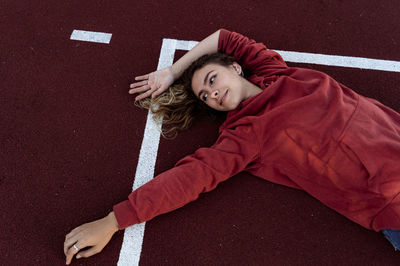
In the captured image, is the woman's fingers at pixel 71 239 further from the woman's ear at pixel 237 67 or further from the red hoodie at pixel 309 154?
the woman's ear at pixel 237 67

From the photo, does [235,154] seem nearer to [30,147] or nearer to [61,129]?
[61,129]

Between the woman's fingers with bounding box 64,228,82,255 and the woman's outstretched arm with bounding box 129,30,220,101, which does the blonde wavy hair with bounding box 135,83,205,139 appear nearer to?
the woman's outstretched arm with bounding box 129,30,220,101

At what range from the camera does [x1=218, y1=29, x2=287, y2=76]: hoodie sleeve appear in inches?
86.7

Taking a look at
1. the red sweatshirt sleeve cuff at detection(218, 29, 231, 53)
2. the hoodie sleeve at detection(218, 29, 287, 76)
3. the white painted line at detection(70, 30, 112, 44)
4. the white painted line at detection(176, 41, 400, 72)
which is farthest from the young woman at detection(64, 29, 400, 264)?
the white painted line at detection(70, 30, 112, 44)

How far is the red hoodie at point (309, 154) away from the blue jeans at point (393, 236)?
6 centimetres

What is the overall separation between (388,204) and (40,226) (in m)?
2.24

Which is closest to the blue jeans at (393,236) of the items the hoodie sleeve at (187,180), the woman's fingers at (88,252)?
the hoodie sleeve at (187,180)

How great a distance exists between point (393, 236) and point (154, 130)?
70.0 inches

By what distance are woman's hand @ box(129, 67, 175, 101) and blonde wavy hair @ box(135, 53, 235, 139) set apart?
42 millimetres

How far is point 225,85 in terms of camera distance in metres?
1.97

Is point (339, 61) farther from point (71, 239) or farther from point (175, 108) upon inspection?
point (71, 239)

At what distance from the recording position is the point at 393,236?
1.78 m

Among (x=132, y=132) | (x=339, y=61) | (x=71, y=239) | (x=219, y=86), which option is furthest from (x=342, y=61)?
(x=71, y=239)

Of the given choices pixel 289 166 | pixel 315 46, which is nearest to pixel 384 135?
pixel 289 166
